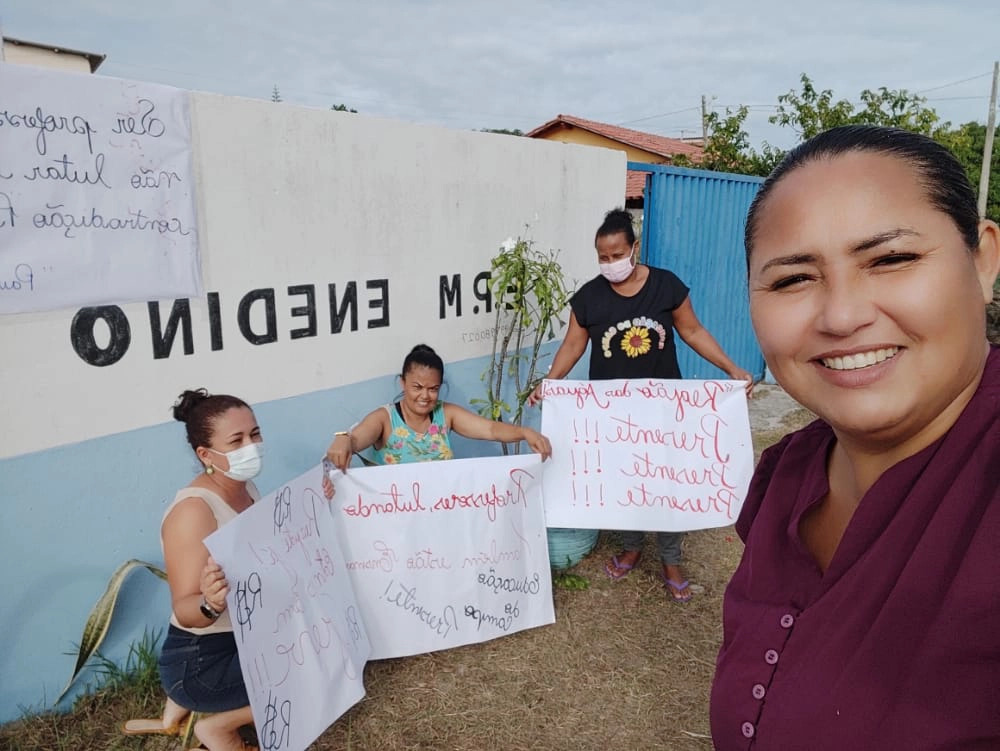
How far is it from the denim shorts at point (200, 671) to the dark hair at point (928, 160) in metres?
2.33

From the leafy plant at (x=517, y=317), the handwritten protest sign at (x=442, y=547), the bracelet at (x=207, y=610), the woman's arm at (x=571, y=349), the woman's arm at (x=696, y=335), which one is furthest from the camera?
the leafy plant at (x=517, y=317)

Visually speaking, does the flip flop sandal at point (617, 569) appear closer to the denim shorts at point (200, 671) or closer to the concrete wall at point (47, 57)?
the denim shorts at point (200, 671)

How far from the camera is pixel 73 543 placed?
2.58 meters

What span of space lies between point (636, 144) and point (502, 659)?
1715 cm

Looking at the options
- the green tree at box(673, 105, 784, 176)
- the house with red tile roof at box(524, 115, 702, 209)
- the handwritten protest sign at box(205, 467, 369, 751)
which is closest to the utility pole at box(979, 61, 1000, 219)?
the house with red tile roof at box(524, 115, 702, 209)

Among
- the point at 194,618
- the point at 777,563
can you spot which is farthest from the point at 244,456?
the point at 777,563

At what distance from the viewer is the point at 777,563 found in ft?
3.59

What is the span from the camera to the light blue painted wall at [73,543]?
2.46 m

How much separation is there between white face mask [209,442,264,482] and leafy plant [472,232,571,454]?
1.57 m

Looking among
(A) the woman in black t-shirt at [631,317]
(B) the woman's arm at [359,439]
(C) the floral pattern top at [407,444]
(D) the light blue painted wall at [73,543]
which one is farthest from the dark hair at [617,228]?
(D) the light blue painted wall at [73,543]

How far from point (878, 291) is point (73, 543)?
109 inches

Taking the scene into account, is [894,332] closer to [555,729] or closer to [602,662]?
[555,729]

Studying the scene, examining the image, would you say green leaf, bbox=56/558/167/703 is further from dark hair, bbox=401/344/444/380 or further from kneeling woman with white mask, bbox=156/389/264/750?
dark hair, bbox=401/344/444/380

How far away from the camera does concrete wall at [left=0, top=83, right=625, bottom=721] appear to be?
8.16 ft
